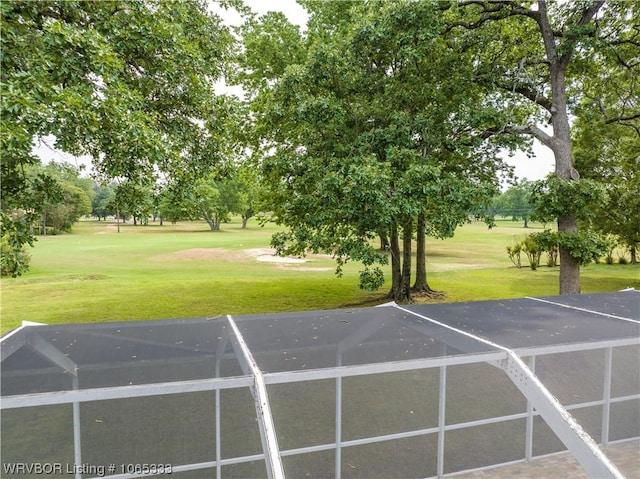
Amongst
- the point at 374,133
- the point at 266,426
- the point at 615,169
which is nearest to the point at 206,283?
the point at 374,133

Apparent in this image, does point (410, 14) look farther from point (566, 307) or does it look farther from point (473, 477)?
point (473, 477)

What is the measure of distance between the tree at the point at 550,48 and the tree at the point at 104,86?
7.71m

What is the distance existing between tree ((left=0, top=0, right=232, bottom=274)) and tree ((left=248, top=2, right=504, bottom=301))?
2843 millimetres

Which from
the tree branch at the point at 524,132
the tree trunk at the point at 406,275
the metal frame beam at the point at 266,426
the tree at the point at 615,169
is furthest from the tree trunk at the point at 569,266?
the metal frame beam at the point at 266,426

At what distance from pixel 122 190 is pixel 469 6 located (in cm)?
1114

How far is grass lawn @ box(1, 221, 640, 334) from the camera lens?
44.7 feet

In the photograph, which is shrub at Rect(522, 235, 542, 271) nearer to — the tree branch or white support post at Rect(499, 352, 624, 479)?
the tree branch

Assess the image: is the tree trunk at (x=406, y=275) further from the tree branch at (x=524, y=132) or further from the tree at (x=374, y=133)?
the tree branch at (x=524, y=132)

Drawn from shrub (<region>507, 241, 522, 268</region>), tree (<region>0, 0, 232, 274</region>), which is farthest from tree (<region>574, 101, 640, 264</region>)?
tree (<region>0, 0, 232, 274</region>)

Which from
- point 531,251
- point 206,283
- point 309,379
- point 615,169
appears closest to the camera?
point 309,379

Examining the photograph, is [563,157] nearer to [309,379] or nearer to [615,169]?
[615,169]

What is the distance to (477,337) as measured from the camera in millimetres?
4688

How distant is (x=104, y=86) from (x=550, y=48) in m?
11.3

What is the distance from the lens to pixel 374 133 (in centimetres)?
1013
